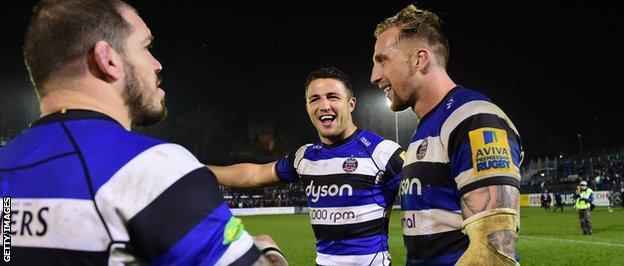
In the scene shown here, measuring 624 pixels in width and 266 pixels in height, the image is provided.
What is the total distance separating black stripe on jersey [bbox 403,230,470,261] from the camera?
3.08m

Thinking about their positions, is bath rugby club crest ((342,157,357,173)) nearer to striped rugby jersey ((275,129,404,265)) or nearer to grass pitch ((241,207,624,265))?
striped rugby jersey ((275,129,404,265))

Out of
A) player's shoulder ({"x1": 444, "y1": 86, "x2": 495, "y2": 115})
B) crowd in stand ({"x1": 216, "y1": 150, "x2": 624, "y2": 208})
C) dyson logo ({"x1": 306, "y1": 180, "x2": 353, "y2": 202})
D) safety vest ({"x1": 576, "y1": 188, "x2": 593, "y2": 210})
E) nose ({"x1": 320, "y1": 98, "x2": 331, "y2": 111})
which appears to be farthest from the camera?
crowd in stand ({"x1": 216, "y1": 150, "x2": 624, "y2": 208})

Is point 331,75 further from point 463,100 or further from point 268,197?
point 268,197

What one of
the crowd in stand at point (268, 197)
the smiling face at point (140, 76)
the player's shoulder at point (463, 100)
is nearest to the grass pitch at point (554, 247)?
the player's shoulder at point (463, 100)

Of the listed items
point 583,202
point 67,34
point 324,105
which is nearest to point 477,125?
point 67,34

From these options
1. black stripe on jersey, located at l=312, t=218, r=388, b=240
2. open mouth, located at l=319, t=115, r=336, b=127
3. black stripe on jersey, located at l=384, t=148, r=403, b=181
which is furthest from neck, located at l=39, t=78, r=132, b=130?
open mouth, located at l=319, t=115, r=336, b=127

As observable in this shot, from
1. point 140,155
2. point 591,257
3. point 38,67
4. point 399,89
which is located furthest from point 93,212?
point 591,257

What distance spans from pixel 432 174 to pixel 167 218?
1.83m

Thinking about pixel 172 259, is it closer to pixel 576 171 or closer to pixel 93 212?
pixel 93 212

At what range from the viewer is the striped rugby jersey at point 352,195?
215 inches

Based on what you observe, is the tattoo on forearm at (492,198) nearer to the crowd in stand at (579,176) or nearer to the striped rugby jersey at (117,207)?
the striped rugby jersey at (117,207)

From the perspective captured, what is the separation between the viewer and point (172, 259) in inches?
65.4

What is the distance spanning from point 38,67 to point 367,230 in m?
3.96

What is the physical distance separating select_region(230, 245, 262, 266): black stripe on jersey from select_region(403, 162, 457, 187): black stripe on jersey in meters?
1.52
